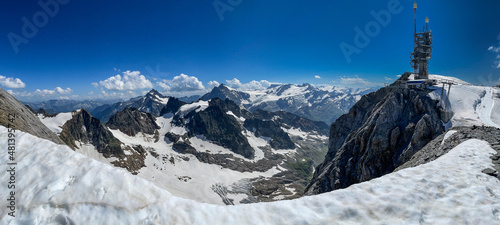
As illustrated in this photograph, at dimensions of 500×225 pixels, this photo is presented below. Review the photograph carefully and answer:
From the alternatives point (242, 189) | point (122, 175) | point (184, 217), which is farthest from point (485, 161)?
point (242, 189)

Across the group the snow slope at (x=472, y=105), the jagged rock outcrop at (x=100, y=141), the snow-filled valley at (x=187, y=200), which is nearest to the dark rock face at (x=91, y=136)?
the jagged rock outcrop at (x=100, y=141)

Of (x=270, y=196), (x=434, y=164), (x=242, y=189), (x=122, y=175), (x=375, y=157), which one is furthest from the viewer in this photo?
(x=242, y=189)

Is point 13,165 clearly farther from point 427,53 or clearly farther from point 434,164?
point 427,53

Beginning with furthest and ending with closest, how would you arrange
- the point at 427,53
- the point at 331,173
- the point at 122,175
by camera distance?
the point at 427,53 → the point at 331,173 → the point at 122,175

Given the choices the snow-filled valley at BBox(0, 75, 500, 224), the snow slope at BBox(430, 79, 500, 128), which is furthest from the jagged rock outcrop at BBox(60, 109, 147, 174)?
the snow slope at BBox(430, 79, 500, 128)

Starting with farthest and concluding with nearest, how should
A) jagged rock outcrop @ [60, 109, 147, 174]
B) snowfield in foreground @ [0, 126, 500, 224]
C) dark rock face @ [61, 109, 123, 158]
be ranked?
dark rock face @ [61, 109, 123, 158]
jagged rock outcrop @ [60, 109, 147, 174]
snowfield in foreground @ [0, 126, 500, 224]

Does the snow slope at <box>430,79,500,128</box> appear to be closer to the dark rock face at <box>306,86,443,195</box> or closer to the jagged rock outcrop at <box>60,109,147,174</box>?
the dark rock face at <box>306,86,443,195</box>
